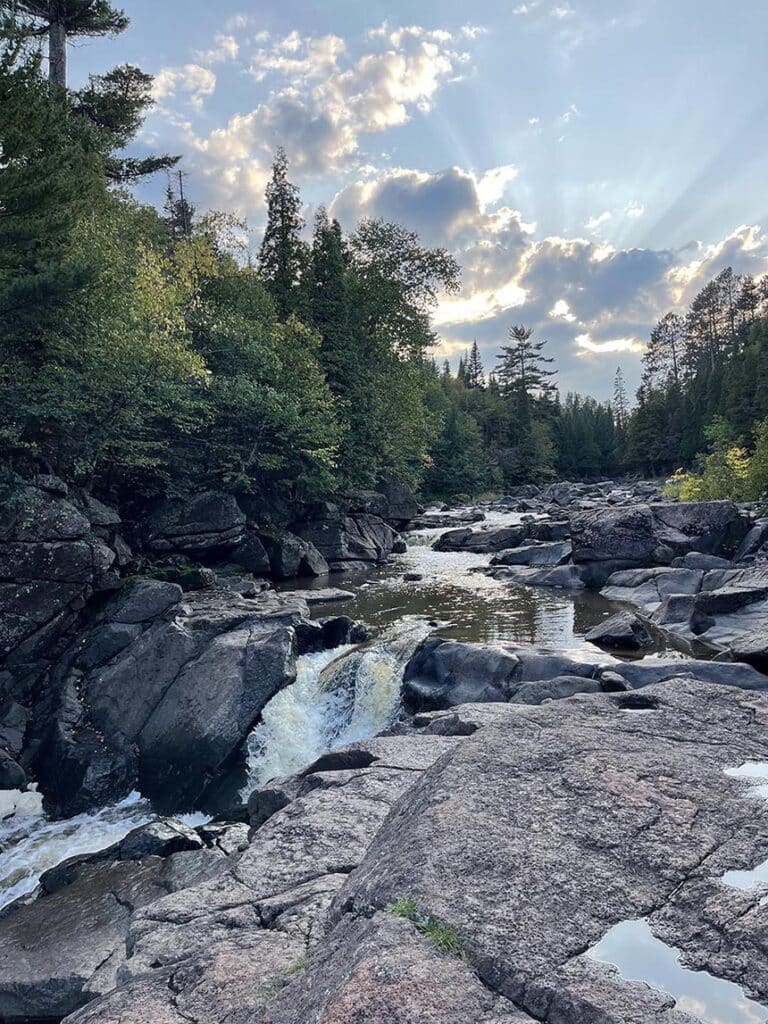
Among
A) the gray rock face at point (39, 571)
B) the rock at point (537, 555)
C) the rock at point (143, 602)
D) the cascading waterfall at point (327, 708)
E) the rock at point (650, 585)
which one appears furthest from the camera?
the rock at point (537, 555)

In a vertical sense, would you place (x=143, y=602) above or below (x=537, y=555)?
above

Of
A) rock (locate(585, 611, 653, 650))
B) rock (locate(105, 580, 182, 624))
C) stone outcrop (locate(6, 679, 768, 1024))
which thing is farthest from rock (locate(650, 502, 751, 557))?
stone outcrop (locate(6, 679, 768, 1024))

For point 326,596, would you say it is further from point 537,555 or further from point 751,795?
point 751,795

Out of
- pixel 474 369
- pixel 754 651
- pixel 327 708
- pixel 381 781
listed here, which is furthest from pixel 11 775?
pixel 474 369

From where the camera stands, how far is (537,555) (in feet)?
88.6

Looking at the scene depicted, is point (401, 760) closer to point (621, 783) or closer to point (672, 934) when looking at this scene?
point (621, 783)

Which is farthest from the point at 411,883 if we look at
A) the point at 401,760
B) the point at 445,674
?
the point at 445,674

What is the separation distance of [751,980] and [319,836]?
421 cm

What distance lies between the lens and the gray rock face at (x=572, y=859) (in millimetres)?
2715

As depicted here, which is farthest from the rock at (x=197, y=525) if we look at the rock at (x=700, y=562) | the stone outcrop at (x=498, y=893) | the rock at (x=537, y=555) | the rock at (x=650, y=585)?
the stone outcrop at (x=498, y=893)

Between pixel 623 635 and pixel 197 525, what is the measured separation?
15734 millimetres

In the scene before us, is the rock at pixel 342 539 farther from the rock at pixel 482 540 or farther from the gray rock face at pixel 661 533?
the gray rock face at pixel 661 533

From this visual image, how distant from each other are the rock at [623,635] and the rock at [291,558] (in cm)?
1445

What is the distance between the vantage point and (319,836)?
603 cm
